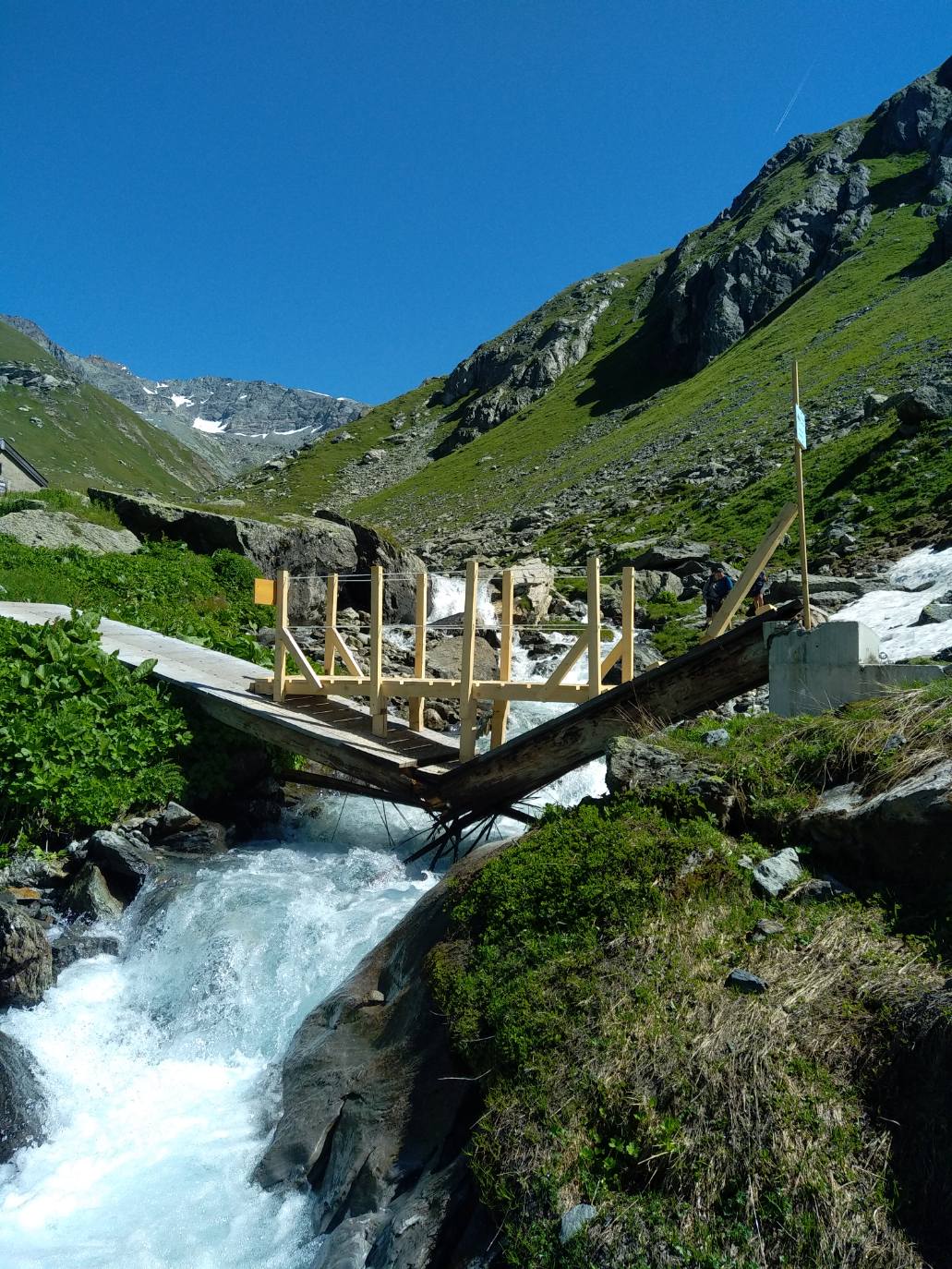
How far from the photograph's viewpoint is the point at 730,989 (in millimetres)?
5133

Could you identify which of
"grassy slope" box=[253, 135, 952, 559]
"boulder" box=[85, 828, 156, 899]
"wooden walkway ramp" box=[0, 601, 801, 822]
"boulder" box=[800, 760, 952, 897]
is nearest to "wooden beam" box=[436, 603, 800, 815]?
"wooden walkway ramp" box=[0, 601, 801, 822]

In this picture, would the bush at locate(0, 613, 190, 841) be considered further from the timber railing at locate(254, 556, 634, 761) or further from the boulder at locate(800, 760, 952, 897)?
the boulder at locate(800, 760, 952, 897)

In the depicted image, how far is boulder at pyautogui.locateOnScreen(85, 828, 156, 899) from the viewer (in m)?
11.5

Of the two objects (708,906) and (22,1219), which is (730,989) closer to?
(708,906)

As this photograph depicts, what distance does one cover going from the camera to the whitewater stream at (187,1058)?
6.45 meters

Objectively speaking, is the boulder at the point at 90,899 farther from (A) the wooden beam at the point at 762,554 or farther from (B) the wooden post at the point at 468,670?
(A) the wooden beam at the point at 762,554

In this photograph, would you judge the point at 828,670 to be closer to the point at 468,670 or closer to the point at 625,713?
the point at 625,713

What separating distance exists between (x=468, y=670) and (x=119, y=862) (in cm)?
528

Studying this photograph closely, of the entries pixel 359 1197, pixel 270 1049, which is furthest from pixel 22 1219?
pixel 359 1197

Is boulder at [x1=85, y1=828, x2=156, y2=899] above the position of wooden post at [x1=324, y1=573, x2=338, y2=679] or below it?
below

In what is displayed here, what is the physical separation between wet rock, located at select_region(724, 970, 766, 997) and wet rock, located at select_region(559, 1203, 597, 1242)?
1477 mm

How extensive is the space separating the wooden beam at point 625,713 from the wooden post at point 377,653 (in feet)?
7.19

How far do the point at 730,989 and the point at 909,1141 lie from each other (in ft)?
3.89

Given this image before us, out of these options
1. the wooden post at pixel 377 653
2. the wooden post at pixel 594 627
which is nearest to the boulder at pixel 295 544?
the wooden post at pixel 377 653
